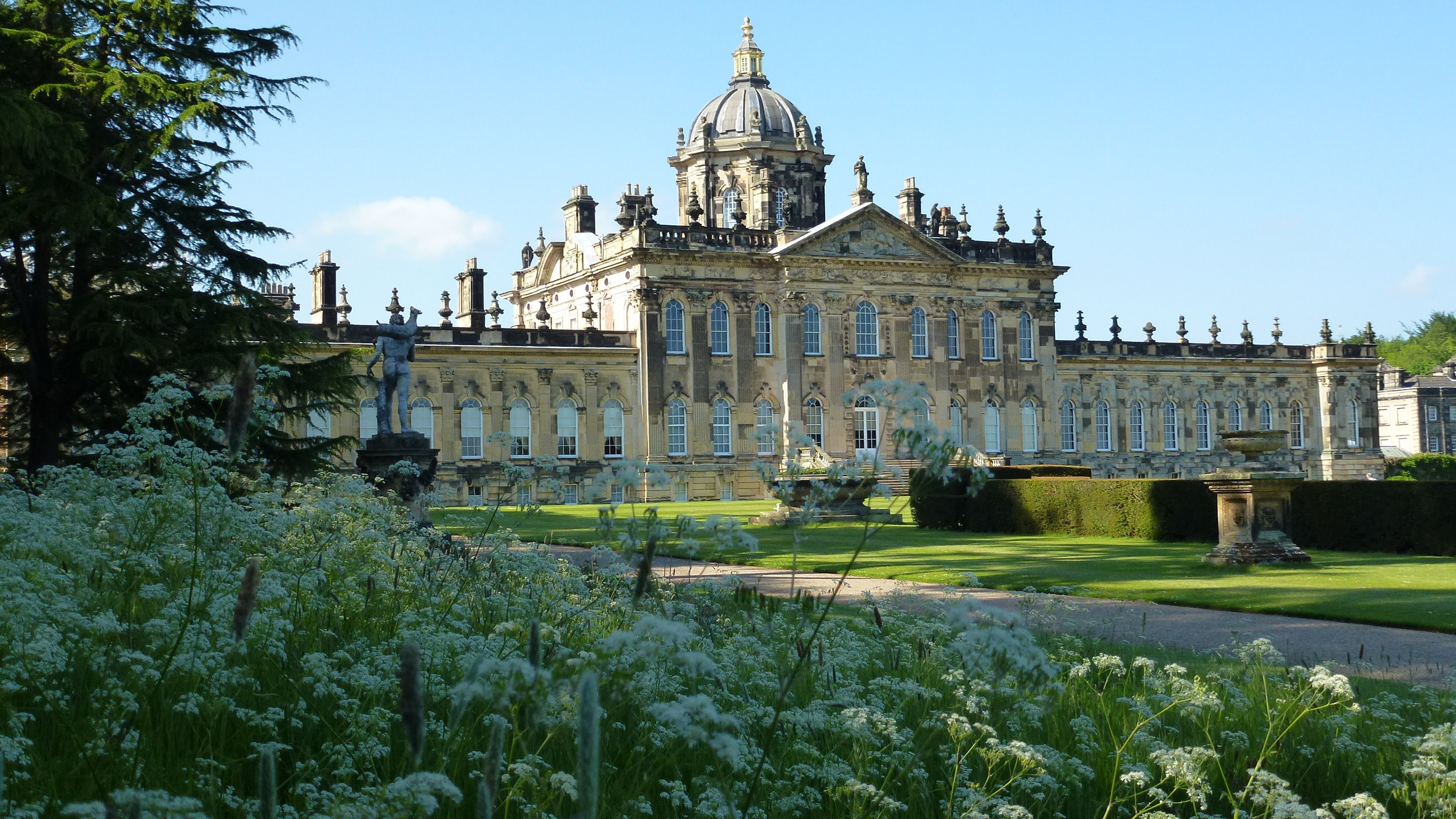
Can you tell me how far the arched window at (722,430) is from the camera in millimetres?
45375

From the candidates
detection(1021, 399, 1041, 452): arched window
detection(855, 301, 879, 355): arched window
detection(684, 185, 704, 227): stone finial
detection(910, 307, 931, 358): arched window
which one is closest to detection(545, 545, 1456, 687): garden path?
detection(684, 185, 704, 227): stone finial

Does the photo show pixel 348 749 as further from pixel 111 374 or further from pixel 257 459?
pixel 111 374

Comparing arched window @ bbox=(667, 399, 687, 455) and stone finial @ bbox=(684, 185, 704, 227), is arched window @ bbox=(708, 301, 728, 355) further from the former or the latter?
stone finial @ bbox=(684, 185, 704, 227)

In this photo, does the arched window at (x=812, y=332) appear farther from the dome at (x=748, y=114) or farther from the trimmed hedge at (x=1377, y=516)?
the trimmed hedge at (x=1377, y=516)

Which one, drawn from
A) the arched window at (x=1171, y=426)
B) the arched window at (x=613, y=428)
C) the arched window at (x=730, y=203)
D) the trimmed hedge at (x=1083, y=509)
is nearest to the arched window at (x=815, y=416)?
the arched window at (x=613, y=428)

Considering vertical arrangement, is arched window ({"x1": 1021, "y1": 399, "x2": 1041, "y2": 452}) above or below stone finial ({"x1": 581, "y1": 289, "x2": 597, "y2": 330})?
below

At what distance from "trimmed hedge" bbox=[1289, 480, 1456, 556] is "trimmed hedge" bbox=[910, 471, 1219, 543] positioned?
1598mm

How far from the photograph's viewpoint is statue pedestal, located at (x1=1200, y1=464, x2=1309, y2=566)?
17.9 m

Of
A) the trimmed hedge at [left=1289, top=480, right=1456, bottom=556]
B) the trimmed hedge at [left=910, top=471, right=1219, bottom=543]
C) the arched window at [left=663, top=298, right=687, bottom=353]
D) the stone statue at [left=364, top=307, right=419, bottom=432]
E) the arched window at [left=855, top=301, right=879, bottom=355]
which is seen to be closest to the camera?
the stone statue at [left=364, top=307, right=419, bottom=432]

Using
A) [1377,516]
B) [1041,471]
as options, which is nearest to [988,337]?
[1041,471]

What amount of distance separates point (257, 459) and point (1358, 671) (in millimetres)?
11236

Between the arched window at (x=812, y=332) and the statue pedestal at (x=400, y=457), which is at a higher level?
the arched window at (x=812, y=332)

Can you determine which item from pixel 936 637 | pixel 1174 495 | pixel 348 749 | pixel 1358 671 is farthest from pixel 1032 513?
pixel 348 749

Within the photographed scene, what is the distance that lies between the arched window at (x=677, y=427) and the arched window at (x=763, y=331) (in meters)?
3.11
